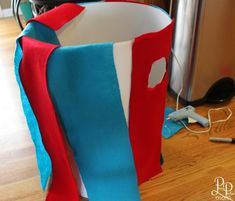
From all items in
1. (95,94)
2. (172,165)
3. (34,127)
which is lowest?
(172,165)

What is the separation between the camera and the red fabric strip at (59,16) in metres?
0.69

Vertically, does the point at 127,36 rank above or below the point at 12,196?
above

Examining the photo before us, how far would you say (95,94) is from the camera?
1.88 ft

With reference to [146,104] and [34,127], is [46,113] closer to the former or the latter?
[34,127]

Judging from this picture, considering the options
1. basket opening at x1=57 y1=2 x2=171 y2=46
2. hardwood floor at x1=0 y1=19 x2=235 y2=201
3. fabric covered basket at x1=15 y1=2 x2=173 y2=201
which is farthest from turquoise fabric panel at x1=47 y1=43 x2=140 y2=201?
basket opening at x1=57 y1=2 x2=171 y2=46

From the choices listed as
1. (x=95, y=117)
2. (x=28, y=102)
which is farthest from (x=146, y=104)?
(x=28, y=102)

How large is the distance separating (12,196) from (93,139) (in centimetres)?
37

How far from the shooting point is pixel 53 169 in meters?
0.75

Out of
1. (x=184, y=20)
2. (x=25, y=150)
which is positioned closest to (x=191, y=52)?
(x=184, y=20)

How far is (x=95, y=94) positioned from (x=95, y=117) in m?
0.06

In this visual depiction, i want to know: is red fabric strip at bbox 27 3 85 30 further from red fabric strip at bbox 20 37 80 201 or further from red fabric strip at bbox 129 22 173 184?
red fabric strip at bbox 129 22 173 184

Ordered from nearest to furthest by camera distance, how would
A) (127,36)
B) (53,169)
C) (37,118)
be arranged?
(37,118)
(53,169)
(127,36)

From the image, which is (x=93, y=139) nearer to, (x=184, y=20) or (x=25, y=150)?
(x=25, y=150)

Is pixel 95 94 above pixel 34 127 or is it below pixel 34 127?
above
